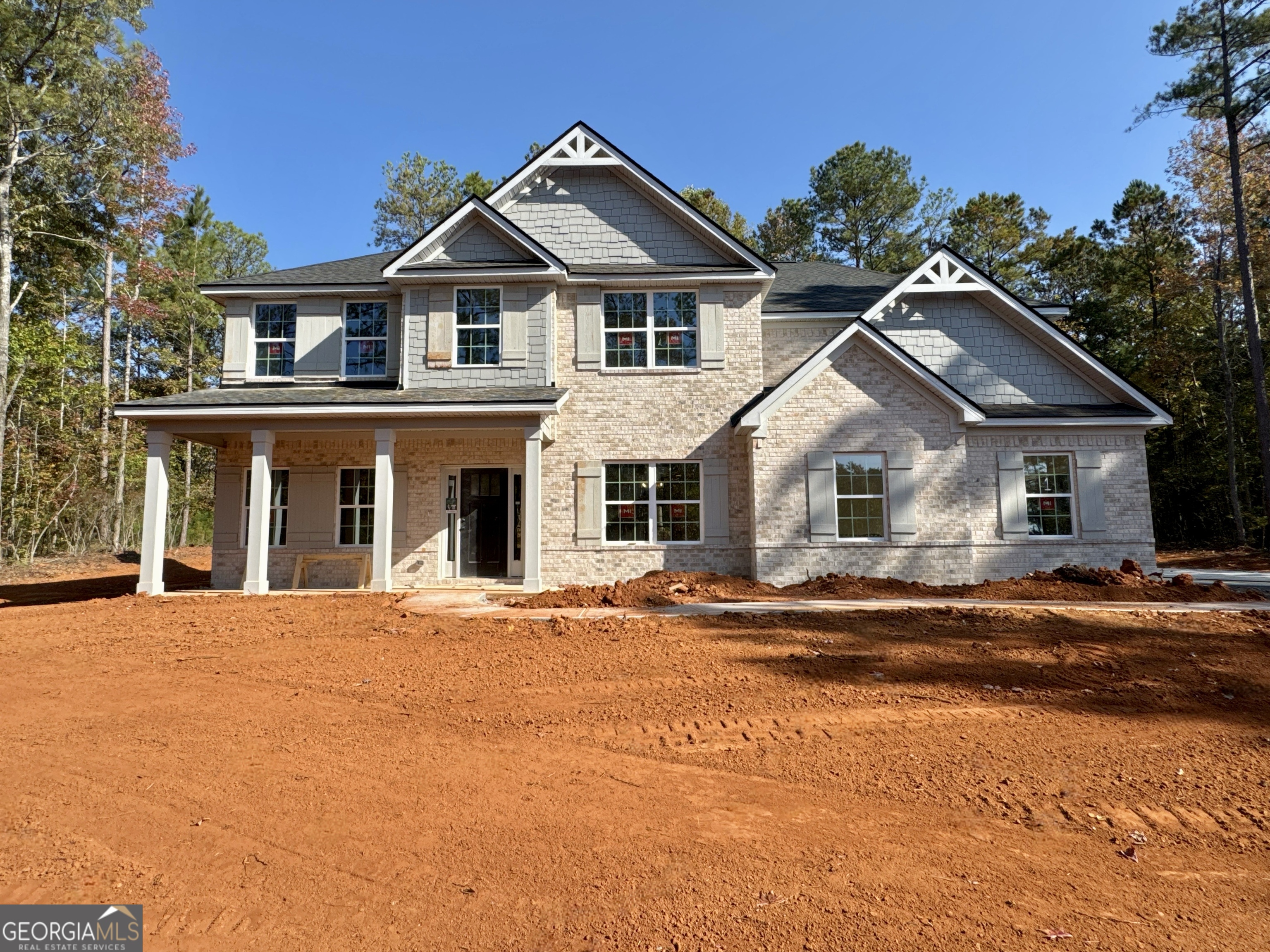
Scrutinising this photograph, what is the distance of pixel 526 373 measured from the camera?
13516mm

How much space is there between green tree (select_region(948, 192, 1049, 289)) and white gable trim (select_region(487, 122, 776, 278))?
21.0 metres

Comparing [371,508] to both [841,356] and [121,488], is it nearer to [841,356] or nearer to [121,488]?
[841,356]

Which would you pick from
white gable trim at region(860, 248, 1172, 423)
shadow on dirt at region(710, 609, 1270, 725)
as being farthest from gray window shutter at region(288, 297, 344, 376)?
white gable trim at region(860, 248, 1172, 423)

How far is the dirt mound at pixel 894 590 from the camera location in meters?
10.5

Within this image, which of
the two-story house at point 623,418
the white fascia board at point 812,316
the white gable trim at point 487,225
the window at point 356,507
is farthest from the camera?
the white fascia board at point 812,316

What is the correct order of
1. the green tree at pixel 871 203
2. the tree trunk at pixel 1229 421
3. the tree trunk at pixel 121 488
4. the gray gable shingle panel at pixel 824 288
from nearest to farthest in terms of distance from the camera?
the gray gable shingle panel at pixel 824 288 < the tree trunk at pixel 1229 421 < the tree trunk at pixel 121 488 < the green tree at pixel 871 203

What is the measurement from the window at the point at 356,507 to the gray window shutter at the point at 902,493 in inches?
419

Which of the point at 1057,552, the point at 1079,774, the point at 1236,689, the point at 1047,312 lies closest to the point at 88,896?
the point at 1079,774

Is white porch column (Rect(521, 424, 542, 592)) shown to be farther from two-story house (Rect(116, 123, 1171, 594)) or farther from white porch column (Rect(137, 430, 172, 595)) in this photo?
white porch column (Rect(137, 430, 172, 595))

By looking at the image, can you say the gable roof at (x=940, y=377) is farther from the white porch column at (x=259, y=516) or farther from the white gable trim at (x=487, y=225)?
the white porch column at (x=259, y=516)

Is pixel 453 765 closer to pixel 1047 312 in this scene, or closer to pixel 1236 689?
pixel 1236 689

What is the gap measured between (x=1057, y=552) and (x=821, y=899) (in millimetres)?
12562
